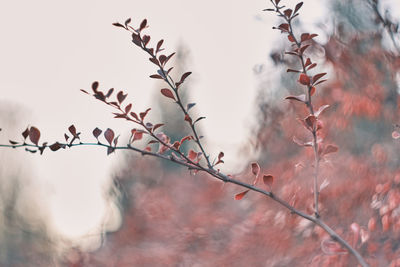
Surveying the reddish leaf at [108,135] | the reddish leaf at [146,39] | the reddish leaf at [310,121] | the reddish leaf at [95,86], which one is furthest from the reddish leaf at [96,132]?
the reddish leaf at [310,121]

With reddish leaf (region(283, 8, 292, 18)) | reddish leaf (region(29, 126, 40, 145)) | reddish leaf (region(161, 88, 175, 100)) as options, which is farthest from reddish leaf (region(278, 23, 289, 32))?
reddish leaf (region(29, 126, 40, 145))

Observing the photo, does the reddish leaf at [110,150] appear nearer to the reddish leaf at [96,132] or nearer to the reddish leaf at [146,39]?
the reddish leaf at [96,132]

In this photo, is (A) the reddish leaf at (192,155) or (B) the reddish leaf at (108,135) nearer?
(B) the reddish leaf at (108,135)

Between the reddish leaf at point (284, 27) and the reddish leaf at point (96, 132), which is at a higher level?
the reddish leaf at point (284, 27)

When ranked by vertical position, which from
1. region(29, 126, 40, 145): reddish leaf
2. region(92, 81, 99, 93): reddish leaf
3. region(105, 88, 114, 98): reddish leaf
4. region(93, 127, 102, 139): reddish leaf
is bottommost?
region(29, 126, 40, 145): reddish leaf

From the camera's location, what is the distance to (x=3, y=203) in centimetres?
1148

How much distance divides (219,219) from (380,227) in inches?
76.1

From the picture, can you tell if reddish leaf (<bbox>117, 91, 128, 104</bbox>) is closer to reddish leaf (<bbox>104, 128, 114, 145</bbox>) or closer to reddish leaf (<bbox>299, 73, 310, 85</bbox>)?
reddish leaf (<bbox>104, 128, 114, 145</bbox>)

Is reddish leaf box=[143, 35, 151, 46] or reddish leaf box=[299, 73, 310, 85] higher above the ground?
reddish leaf box=[143, 35, 151, 46]

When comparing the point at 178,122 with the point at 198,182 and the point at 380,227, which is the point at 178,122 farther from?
the point at 380,227

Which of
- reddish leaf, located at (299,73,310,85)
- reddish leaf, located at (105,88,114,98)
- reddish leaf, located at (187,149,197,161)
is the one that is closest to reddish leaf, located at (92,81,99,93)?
reddish leaf, located at (105,88,114,98)

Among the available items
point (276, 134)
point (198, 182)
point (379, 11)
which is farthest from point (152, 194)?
point (379, 11)

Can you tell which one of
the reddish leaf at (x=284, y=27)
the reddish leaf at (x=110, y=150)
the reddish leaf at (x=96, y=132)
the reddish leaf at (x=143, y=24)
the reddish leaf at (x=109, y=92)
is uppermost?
the reddish leaf at (x=284, y=27)

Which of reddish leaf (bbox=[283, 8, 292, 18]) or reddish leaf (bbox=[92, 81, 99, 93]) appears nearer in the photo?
reddish leaf (bbox=[92, 81, 99, 93])
